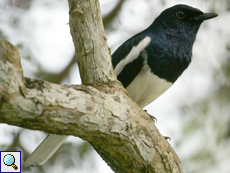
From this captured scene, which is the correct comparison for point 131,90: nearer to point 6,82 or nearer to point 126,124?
point 126,124

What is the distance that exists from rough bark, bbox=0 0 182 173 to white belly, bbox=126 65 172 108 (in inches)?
37.5

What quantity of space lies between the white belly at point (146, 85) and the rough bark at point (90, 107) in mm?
953

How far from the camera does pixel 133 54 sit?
3793mm

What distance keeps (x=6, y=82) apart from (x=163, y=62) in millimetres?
2091

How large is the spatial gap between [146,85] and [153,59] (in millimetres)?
313

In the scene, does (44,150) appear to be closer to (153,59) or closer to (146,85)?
(146,85)

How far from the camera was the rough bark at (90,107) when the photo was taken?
6.64 ft

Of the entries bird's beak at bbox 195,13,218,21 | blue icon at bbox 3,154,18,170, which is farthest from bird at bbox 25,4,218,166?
blue icon at bbox 3,154,18,170

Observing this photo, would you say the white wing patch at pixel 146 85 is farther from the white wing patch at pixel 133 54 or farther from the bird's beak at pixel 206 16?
the bird's beak at pixel 206 16

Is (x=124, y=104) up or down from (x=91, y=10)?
down

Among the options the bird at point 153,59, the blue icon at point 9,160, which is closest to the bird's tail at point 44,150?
the bird at point 153,59


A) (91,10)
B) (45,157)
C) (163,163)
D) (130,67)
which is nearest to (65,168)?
(45,157)

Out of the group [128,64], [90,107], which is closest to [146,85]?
[128,64]

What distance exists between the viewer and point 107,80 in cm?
281
